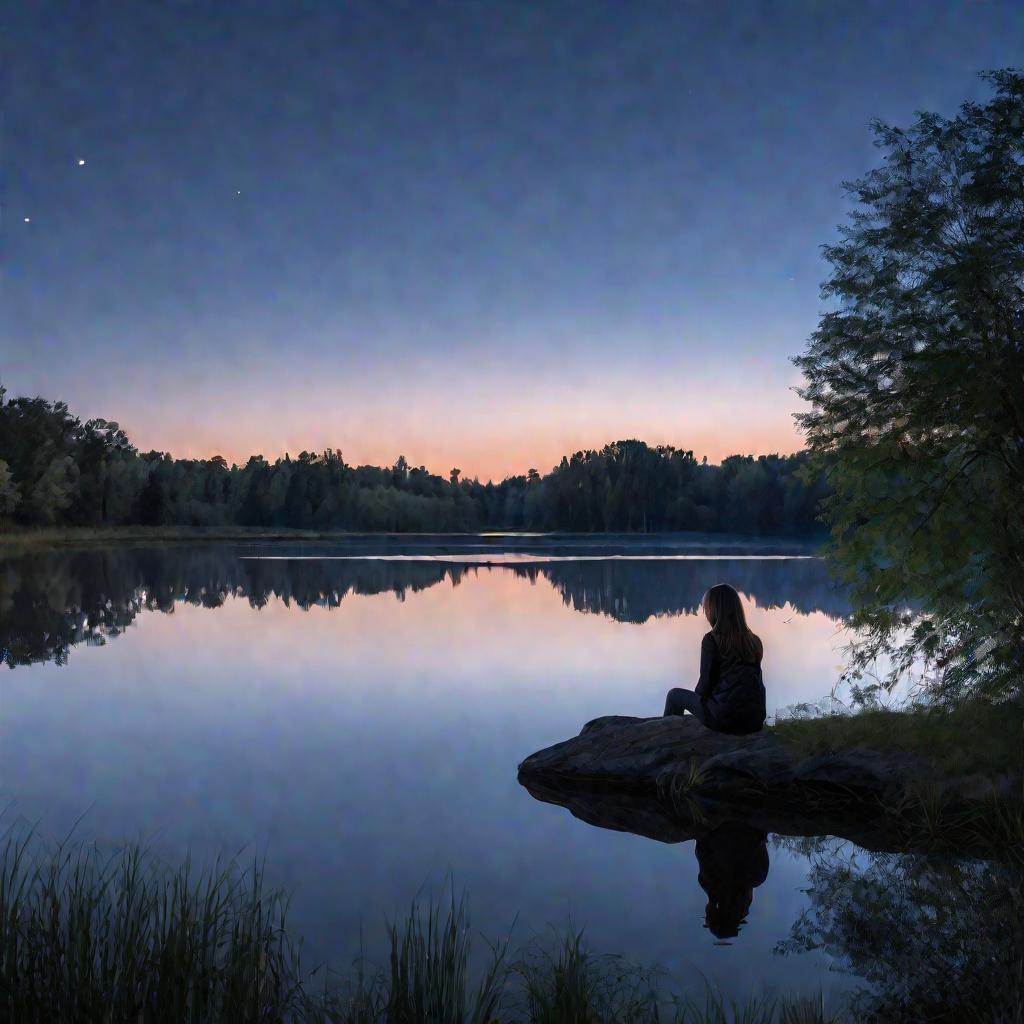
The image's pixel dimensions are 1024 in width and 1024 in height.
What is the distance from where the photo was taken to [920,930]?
4.90 metres

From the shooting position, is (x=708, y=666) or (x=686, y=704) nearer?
(x=708, y=666)

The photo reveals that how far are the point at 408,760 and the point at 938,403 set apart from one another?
6.38 m

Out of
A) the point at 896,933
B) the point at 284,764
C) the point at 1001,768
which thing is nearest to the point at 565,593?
the point at 284,764

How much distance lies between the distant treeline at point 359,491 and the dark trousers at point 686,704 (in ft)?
196

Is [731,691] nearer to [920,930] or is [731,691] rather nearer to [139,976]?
[920,930]

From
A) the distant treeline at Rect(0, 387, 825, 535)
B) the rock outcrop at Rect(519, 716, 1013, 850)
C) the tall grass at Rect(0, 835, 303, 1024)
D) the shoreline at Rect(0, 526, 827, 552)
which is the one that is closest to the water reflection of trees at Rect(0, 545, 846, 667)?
the rock outcrop at Rect(519, 716, 1013, 850)

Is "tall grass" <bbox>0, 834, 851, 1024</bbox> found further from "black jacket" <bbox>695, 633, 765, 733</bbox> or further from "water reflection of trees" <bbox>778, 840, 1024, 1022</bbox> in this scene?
"black jacket" <bbox>695, 633, 765, 733</bbox>

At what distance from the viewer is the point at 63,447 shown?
259ft

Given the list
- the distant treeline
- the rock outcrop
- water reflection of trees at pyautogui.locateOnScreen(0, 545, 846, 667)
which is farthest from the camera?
the distant treeline

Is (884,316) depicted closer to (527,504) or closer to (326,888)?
(326,888)

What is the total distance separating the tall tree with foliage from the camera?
25.9 feet

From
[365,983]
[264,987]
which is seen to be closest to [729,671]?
[365,983]

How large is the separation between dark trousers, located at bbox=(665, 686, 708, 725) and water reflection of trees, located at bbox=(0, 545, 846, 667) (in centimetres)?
1073

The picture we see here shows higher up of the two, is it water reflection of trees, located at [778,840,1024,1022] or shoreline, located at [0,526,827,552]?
shoreline, located at [0,526,827,552]
